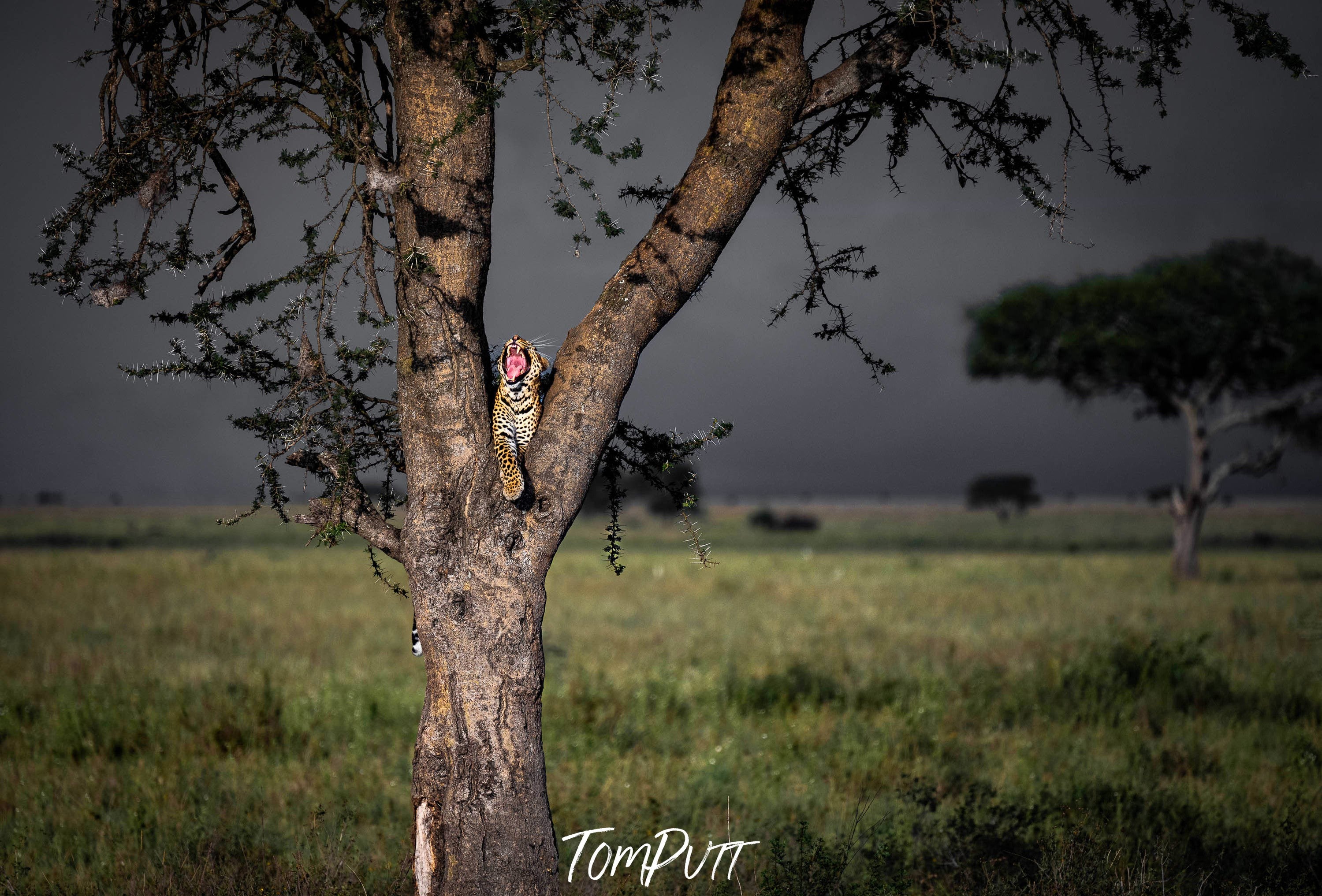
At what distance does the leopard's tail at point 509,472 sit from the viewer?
3.60 metres

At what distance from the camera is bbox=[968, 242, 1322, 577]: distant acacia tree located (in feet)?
76.7

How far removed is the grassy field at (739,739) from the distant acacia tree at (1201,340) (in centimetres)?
695

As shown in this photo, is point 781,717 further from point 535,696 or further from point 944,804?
point 535,696

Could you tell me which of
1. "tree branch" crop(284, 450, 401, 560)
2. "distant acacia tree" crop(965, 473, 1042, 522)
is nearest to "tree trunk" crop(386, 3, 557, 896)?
"tree branch" crop(284, 450, 401, 560)

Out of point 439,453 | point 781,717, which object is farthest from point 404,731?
point 439,453

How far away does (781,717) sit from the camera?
29.4 ft

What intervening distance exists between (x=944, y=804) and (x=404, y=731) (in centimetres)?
500

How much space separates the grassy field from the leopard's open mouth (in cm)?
274

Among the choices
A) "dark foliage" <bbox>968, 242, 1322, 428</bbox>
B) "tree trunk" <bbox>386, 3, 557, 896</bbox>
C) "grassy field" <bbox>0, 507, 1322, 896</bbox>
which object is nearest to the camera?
"tree trunk" <bbox>386, 3, 557, 896</bbox>

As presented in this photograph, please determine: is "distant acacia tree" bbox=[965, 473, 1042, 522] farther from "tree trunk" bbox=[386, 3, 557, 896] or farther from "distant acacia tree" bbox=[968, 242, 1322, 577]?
"tree trunk" bbox=[386, 3, 557, 896]

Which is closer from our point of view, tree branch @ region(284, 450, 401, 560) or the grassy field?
tree branch @ region(284, 450, 401, 560)

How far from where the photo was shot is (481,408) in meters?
3.94

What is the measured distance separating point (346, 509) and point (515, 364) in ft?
3.38

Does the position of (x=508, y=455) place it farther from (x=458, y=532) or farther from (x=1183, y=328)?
(x=1183, y=328)
